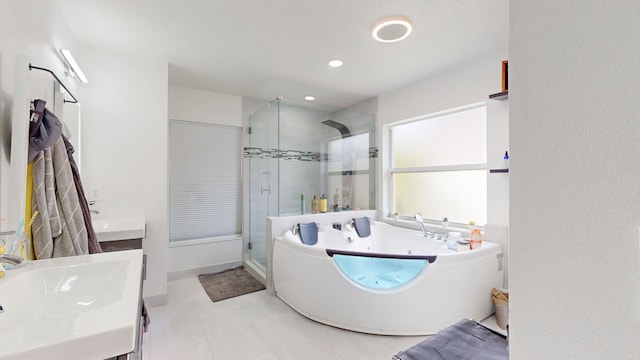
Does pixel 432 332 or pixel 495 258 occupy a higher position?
pixel 495 258

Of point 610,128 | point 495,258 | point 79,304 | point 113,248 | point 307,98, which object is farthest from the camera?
point 307,98

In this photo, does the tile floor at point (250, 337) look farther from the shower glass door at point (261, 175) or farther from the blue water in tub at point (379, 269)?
the shower glass door at point (261, 175)

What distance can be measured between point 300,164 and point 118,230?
6.57ft

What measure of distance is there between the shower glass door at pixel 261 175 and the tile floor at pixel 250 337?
2.58 feet

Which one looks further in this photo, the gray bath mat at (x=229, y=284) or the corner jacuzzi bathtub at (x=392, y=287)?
the gray bath mat at (x=229, y=284)

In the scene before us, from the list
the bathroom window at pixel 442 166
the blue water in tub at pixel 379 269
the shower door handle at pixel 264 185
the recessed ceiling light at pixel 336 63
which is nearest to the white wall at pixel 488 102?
the bathroom window at pixel 442 166

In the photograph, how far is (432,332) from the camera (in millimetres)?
2082

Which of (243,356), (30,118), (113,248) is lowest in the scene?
(243,356)

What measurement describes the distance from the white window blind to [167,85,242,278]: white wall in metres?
0.10

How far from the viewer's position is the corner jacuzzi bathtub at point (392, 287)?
2080 millimetres

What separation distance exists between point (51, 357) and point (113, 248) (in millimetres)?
1794

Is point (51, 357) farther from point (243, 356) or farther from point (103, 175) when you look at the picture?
point (103, 175)

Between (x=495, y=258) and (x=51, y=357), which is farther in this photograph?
(x=495, y=258)

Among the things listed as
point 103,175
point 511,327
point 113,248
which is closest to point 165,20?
point 103,175
